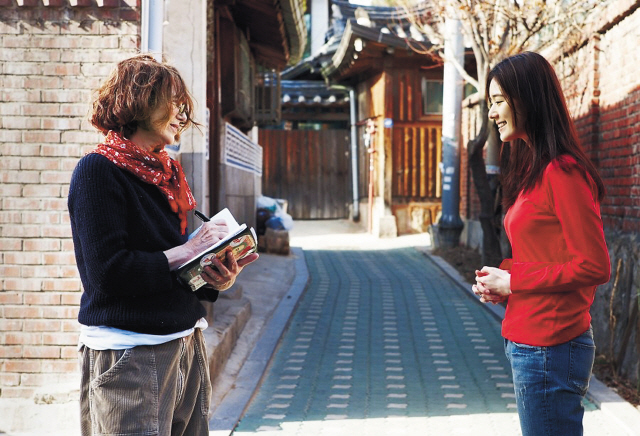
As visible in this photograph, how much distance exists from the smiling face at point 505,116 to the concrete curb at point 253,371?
10.1 ft

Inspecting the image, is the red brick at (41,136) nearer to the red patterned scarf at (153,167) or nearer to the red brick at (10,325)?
the red brick at (10,325)

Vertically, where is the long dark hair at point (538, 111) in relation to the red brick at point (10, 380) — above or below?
above

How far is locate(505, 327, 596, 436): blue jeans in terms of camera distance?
2.43 meters

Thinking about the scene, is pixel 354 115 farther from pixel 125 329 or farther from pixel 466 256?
pixel 125 329

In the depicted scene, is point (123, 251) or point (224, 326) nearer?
point (123, 251)

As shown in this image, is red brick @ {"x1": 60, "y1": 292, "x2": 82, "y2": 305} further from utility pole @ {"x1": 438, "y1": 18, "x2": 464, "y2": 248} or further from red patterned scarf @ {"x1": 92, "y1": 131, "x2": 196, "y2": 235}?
utility pole @ {"x1": 438, "y1": 18, "x2": 464, "y2": 248}

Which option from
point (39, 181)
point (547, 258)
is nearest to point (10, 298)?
point (39, 181)

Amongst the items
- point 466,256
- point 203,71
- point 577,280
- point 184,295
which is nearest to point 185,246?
point 184,295

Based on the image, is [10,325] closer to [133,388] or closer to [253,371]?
[253,371]

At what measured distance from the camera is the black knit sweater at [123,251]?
87.7 inches

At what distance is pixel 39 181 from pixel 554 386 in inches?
145

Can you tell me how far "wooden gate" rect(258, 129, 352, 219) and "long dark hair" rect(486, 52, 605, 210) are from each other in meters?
20.1

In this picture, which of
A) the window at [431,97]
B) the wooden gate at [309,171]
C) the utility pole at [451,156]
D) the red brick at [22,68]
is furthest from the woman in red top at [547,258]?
the wooden gate at [309,171]

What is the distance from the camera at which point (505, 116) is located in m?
2.63
